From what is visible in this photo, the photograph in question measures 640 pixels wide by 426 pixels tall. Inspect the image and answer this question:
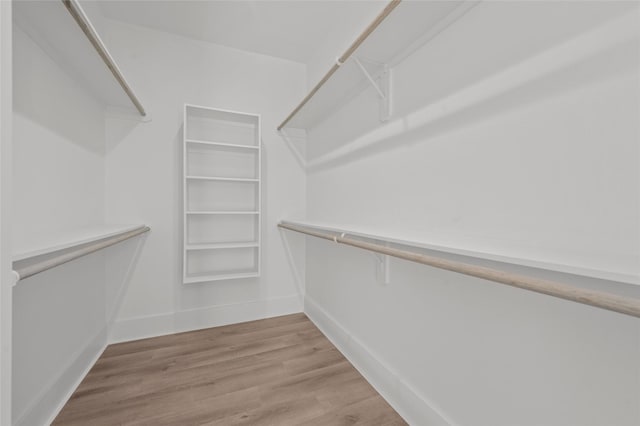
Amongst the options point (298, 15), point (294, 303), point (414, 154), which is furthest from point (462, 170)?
point (294, 303)

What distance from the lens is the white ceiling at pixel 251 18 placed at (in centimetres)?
171

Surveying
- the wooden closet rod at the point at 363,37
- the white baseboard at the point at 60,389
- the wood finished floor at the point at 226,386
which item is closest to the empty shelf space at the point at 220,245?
the wood finished floor at the point at 226,386

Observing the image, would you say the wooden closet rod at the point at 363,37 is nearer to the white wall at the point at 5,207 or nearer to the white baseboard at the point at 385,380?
the white wall at the point at 5,207

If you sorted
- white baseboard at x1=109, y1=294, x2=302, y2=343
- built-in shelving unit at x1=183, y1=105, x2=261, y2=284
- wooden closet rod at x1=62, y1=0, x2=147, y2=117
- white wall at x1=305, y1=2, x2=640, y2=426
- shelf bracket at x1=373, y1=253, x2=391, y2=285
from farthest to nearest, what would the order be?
1. built-in shelving unit at x1=183, y1=105, x2=261, y2=284
2. white baseboard at x1=109, y1=294, x2=302, y2=343
3. shelf bracket at x1=373, y1=253, x2=391, y2=285
4. wooden closet rod at x1=62, y1=0, x2=147, y2=117
5. white wall at x1=305, y1=2, x2=640, y2=426

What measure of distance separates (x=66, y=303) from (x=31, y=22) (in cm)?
125

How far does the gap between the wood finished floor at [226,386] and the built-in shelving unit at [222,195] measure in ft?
1.68

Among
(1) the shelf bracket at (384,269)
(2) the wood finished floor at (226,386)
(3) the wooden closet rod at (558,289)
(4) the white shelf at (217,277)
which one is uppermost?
(3) the wooden closet rod at (558,289)

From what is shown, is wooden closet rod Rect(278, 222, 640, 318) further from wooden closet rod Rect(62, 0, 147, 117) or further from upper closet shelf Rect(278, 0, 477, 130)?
wooden closet rod Rect(62, 0, 147, 117)

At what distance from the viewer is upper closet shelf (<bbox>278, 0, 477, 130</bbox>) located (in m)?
0.94

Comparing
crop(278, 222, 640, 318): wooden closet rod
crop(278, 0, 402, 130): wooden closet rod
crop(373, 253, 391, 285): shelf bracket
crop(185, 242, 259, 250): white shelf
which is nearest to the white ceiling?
crop(278, 0, 402, 130): wooden closet rod

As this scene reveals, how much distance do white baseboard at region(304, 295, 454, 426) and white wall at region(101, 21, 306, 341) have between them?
0.73m

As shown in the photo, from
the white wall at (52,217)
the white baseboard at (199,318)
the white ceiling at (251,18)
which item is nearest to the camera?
the white wall at (52,217)

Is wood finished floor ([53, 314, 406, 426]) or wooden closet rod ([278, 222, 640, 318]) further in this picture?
wood finished floor ([53, 314, 406, 426])

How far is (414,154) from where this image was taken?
3.85ft
